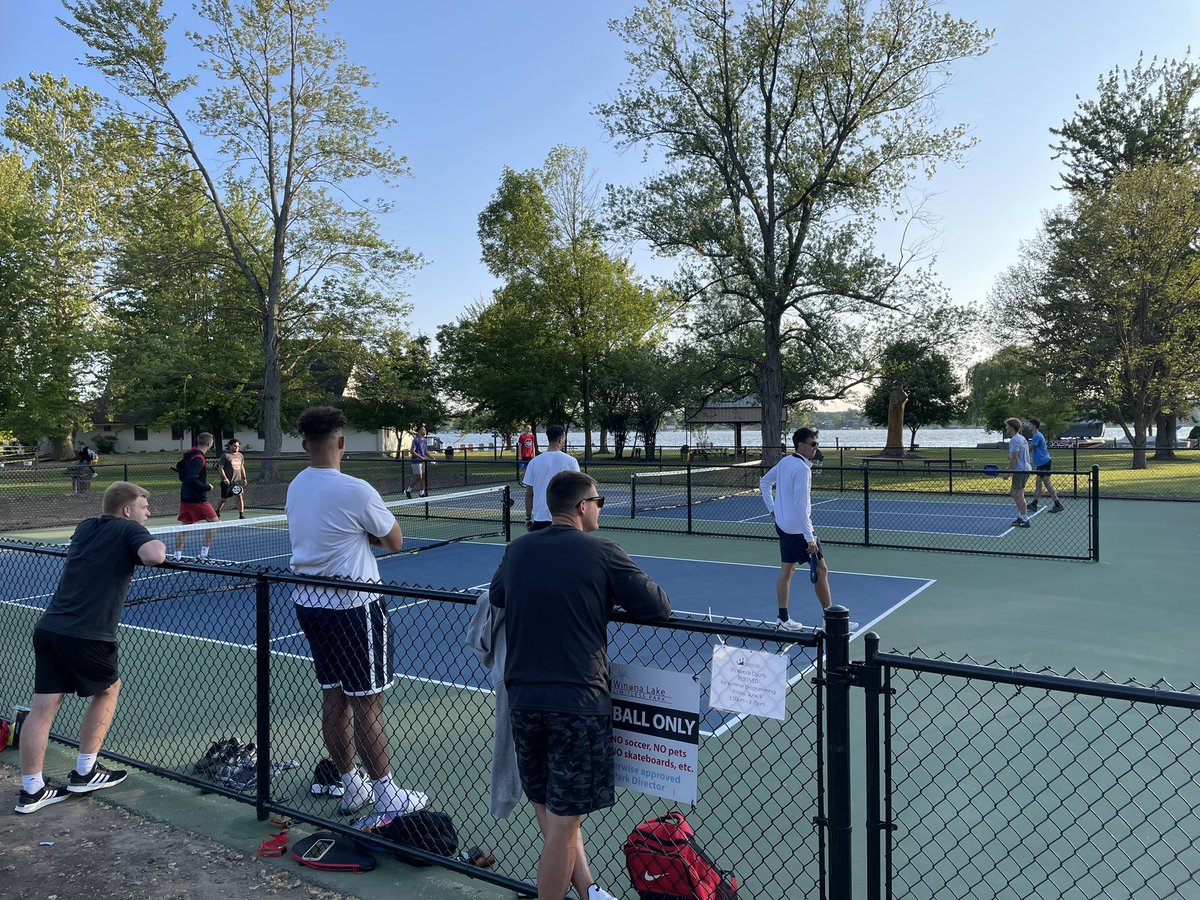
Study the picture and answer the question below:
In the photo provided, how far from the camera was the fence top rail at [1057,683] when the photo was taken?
2211 mm

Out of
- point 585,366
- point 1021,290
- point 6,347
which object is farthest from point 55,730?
A: point 1021,290

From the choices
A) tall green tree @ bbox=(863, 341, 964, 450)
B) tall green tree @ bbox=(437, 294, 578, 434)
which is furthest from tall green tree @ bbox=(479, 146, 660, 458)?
tall green tree @ bbox=(863, 341, 964, 450)

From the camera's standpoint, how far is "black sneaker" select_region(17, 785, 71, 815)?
14.1ft

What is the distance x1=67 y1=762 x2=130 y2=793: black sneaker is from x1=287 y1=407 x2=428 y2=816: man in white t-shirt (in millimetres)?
1394

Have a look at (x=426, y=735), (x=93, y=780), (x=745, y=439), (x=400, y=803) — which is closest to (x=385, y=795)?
(x=400, y=803)

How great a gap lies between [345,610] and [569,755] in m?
1.69

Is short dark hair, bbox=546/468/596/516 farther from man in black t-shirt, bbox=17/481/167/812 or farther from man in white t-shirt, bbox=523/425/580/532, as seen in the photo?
man in white t-shirt, bbox=523/425/580/532

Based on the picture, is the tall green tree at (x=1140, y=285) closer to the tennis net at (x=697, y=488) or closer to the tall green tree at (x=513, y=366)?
the tennis net at (x=697, y=488)

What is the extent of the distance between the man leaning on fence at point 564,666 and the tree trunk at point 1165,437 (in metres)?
43.2

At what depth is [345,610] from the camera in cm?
404

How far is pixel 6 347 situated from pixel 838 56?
27.2 meters

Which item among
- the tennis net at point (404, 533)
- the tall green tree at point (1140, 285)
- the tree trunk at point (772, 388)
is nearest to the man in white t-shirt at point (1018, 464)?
the tennis net at point (404, 533)

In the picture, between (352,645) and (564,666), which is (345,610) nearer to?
(352,645)

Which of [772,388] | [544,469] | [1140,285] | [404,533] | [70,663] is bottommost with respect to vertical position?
[404,533]
